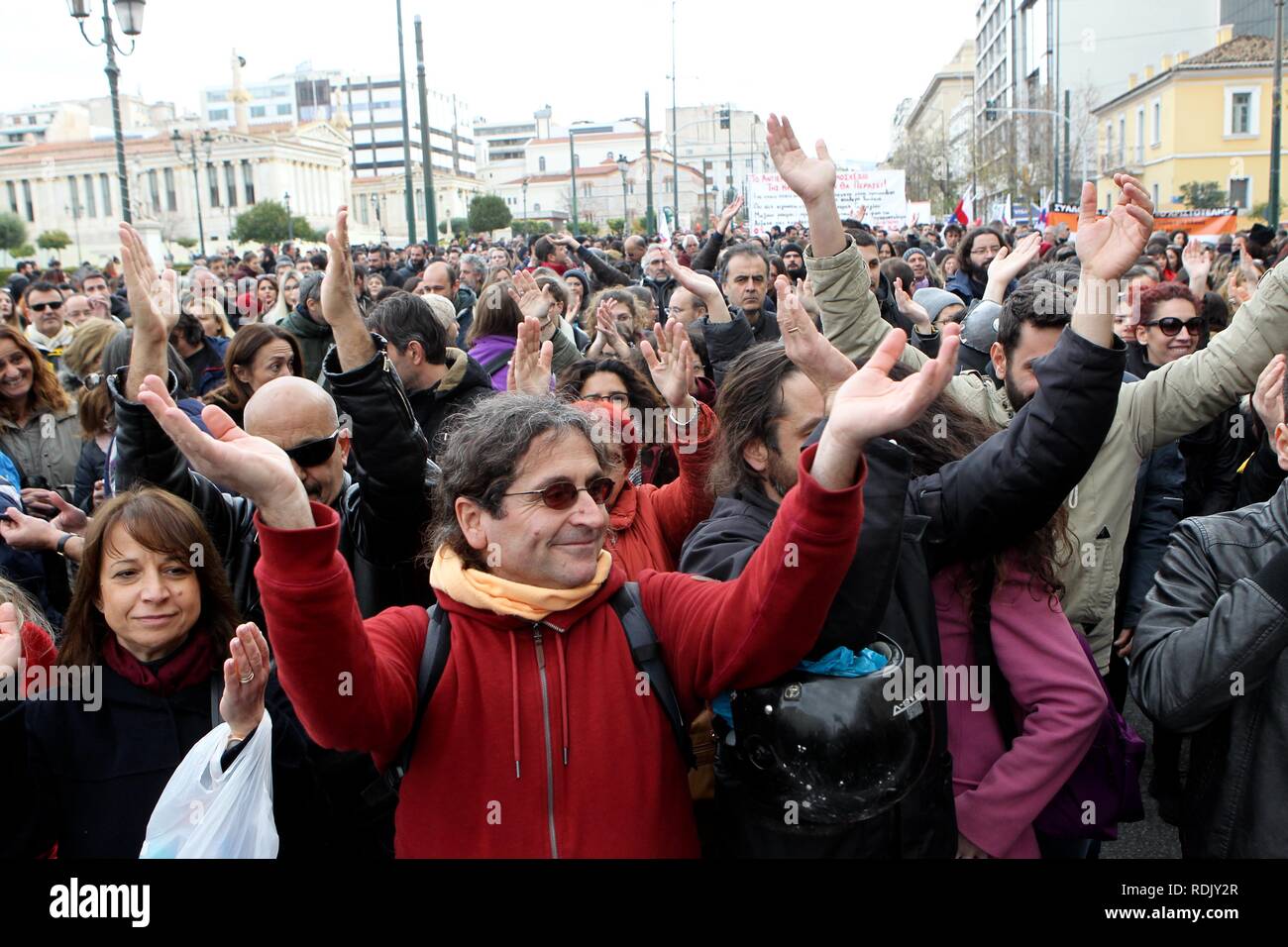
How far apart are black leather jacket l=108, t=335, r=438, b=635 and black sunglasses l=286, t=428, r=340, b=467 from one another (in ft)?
0.36

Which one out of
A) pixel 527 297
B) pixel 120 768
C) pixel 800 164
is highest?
pixel 800 164

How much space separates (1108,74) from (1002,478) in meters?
75.0

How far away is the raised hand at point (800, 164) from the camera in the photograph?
3.36m

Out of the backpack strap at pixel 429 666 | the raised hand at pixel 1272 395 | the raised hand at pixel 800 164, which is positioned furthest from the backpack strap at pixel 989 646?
the raised hand at pixel 800 164

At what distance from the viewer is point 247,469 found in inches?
70.4

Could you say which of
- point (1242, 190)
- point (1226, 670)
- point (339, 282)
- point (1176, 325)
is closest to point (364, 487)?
point (339, 282)

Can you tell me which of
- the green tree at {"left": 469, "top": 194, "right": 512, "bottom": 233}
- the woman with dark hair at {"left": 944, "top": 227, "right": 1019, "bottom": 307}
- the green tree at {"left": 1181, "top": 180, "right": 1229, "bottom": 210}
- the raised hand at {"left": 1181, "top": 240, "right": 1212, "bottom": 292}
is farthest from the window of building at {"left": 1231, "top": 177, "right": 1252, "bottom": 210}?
the raised hand at {"left": 1181, "top": 240, "right": 1212, "bottom": 292}

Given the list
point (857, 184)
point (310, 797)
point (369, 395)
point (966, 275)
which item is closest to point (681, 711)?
point (310, 797)

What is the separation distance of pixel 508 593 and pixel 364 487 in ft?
3.64

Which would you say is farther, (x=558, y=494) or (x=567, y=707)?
(x=558, y=494)

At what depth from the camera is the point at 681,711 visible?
85.9 inches

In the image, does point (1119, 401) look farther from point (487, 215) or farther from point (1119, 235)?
point (487, 215)

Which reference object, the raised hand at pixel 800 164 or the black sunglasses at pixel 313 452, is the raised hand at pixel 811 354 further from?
the black sunglasses at pixel 313 452

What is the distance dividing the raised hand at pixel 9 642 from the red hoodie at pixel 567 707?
2.23ft
